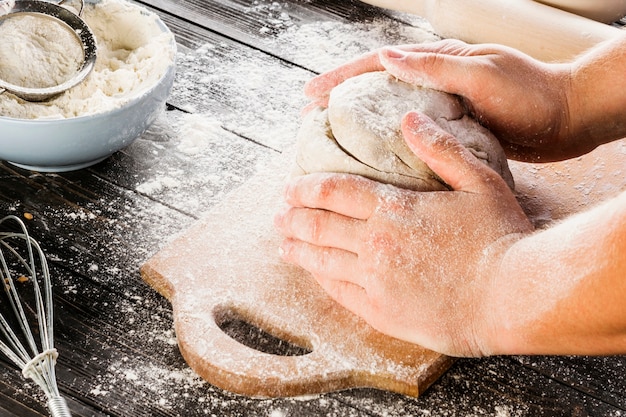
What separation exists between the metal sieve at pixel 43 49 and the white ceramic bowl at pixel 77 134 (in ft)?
0.25

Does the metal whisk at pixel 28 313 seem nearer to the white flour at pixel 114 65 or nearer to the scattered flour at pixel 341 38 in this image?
the white flour at pixel 114 65

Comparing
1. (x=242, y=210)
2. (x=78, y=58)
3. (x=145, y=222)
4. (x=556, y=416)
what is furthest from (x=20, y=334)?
(x=556, y=416)

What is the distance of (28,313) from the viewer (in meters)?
1.18

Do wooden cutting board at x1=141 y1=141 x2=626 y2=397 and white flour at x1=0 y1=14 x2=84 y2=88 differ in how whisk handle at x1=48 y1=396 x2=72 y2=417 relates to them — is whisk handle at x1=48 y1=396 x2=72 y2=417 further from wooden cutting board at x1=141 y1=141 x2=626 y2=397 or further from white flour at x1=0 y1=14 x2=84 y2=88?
white flour at x1=0 y1=14 x2=84 y2=88

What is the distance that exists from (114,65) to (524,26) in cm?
92

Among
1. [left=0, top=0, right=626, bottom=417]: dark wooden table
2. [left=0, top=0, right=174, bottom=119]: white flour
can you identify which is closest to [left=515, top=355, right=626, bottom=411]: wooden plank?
[left=0, top=0, right=626, bottom=417]: dark wooden table

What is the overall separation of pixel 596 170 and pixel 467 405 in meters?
0.59

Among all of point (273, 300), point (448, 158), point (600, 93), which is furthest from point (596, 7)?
point (273, 300)

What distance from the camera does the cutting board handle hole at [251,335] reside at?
1.18 m

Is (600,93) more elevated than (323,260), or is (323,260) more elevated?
(600,93)

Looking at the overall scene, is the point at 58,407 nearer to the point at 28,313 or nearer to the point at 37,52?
the point at 28,313

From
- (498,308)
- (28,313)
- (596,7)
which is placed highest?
(596,7)

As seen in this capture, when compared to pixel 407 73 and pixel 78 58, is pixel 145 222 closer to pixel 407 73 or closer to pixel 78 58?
pixel 78 58

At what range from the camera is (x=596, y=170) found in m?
1.46
